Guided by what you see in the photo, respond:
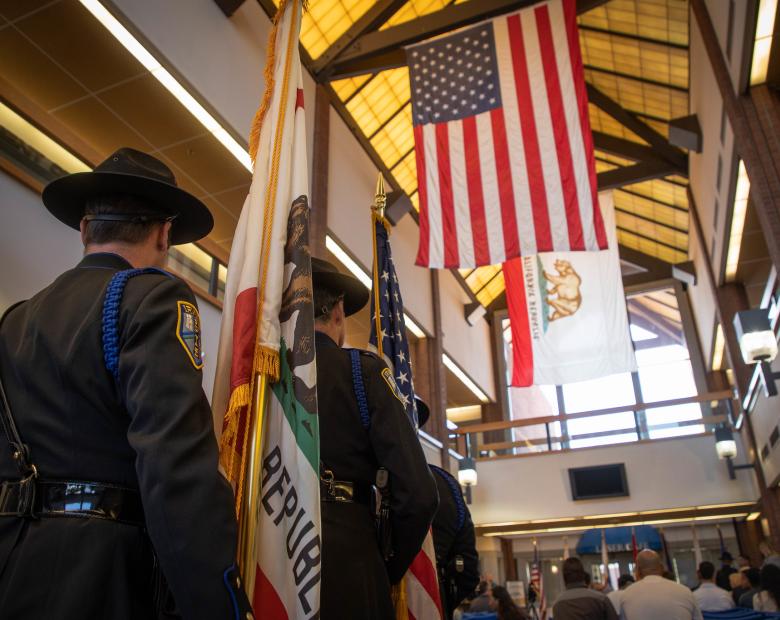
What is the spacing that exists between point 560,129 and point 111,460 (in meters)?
6.26

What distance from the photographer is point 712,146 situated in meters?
9.30

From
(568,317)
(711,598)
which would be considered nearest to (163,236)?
(711,598)

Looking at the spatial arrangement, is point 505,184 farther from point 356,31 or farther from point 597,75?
point 597,75

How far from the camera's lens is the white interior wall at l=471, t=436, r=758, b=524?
37.9ft

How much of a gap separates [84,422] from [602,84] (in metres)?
13.3

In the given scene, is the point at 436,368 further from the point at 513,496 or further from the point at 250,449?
the point at 250,449

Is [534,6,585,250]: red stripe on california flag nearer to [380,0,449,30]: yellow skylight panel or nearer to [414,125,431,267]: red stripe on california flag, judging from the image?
[414,125,431,267]: red stripe on california flag

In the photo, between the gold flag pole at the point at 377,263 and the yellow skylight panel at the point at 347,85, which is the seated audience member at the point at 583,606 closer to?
the gold flag pole at the point at 377,263

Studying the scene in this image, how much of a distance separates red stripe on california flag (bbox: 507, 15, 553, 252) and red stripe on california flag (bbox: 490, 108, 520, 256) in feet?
0.67

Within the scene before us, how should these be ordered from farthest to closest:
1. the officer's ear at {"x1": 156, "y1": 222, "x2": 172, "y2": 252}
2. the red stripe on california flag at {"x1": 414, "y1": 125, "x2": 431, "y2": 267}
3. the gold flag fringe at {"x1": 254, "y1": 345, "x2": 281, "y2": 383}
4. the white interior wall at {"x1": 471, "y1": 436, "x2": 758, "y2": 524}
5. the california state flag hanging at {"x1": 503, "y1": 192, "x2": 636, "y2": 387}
→ the white interior wall at {"x1": 471, "y1": 436, "x2": 758, "y2": 524}
the california state flag hanging at {"x1": 503, "y1": 192, "x2": 636, "y2": 387}
the red stripe on california flag at {"x1": 414, "y1": 125, "x2": 431, "y2": 267}
the gold flag fringe at {"x1": 254, "y1": 345, "x2": 281, "y2": 383}
the officer's ear at {"x1": 156, "y1": 222, "x2": 172, "y2": 252}

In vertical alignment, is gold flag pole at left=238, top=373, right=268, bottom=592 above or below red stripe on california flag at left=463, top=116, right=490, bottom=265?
below

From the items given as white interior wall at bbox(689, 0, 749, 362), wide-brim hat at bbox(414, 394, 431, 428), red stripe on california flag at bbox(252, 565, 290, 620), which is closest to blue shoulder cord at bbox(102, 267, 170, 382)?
red stripe on california flag at bbox(252, 565, 290, 620)

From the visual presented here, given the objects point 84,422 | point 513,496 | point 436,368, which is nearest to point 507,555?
point 513,496

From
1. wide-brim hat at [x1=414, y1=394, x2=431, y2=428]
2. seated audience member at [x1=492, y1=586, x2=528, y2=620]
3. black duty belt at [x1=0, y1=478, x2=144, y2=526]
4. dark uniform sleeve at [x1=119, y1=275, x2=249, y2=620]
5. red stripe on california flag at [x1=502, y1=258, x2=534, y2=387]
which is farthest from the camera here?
red stripe on california flag at [x1=502, y1=258, x2=534, y2=387]
